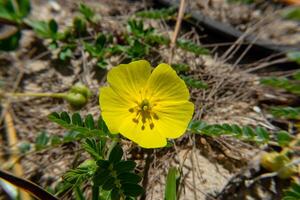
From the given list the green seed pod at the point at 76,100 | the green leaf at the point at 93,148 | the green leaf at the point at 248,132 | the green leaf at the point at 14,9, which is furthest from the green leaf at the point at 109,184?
the green leaf at the point at 14,9

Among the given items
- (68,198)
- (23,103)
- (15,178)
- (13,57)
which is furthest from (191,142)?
(13,57)

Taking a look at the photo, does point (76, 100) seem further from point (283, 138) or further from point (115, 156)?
point (283, 138)

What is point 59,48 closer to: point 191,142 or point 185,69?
point 185,69

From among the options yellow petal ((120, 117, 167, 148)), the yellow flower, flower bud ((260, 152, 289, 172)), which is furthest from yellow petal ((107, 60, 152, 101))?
flower bud ((260, 152, 289, 172))

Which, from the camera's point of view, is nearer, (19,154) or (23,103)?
(19,154)

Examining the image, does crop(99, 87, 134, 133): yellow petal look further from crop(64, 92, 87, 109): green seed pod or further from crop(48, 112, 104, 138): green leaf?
crop(64, 92, 87, 109): green seed pod
